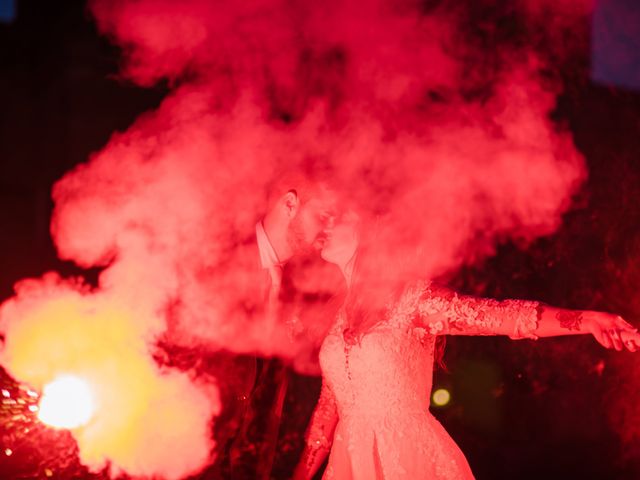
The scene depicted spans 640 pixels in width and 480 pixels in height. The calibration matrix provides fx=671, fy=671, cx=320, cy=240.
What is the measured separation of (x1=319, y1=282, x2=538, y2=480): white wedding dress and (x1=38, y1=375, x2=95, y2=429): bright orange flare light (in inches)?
56.1

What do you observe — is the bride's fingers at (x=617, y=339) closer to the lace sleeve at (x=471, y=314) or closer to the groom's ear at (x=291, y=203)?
the lace sleeve at (x=471, y=314)

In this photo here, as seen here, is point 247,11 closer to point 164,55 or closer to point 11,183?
point 164,55

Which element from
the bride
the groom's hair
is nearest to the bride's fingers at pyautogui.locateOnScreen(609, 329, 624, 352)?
the bride

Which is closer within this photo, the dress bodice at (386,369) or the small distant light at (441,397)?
the dress bodice at (386,369)

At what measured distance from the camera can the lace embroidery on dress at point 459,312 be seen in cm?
303

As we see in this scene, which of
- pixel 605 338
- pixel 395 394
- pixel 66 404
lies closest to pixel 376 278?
pixel 395 394

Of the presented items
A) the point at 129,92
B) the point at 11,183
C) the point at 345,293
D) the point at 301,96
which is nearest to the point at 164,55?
the point at 301,96

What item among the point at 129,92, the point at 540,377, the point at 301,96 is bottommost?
the point at 540,377

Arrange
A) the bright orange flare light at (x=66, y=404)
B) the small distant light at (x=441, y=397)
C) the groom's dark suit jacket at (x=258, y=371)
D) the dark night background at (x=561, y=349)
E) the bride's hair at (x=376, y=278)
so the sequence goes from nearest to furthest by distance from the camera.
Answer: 1. the bride's hair at (x=376, y=278)
2. the bright orange flare light at (x=66, y=404)
3. the groom's dark suit jacket at (x=258, y=371)
4. the dark night background at (x=561, y=349)
5. the small distant light at (x=441, y=397)

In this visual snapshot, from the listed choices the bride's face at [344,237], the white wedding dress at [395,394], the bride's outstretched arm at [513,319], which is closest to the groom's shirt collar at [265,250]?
the bride's face at [344,237]

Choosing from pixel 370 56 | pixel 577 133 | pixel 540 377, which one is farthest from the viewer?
pixel 540 377

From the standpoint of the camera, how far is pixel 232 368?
4461 mm

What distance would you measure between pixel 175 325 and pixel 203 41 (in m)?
2.04

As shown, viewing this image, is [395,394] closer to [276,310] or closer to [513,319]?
[513,319]
